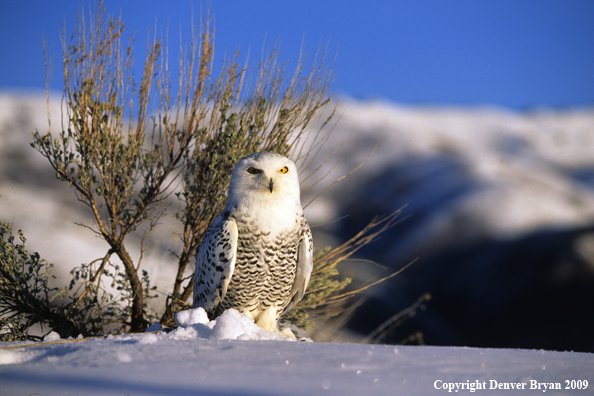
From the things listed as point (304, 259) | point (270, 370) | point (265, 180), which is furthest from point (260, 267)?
point (270, 370)

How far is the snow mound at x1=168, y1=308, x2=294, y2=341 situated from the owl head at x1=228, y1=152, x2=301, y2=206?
621 mm

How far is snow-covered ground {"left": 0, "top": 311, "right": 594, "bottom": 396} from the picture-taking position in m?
1.10

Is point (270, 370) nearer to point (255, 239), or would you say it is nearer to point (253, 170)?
point (255, 239)

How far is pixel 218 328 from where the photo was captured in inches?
70.5

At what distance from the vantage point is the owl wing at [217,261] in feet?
7.51

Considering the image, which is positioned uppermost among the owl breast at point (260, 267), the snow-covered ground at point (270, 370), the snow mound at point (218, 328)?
the owl breast at point (260, 267)

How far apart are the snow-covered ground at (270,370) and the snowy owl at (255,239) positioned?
0.80 m

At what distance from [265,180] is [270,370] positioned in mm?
1171

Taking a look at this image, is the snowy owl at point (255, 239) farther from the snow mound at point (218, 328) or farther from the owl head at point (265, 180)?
the snow mound at point (218, 328)

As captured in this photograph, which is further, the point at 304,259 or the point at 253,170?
the point at 304,259

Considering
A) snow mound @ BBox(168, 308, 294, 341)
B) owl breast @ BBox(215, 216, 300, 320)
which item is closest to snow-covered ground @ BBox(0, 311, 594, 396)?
snow mound @ BBox(168, 308, 294, 341)

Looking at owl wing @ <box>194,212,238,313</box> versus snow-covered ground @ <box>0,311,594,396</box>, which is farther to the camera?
owl wing @ <box>194,212,238,313</box>

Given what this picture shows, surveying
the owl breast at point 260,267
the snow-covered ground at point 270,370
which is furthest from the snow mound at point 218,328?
the owl breast at point 260,267

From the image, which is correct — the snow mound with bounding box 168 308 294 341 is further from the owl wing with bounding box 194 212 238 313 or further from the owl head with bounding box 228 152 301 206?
the owl head with bounding box 228 152 301 206
